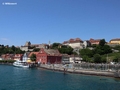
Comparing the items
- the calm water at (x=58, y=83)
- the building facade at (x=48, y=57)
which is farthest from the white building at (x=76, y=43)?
the calm water at (x=58, y=83)

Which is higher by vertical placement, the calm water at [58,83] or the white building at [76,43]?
the white building at [76,43]

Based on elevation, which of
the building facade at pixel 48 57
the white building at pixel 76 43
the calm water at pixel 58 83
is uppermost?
the white building at pixel 76 43

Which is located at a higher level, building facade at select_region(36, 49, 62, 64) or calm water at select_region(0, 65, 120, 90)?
building facade at select_region(36, 49, 62, 64)

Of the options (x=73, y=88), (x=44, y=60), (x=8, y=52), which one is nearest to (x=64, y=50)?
(x=44, y=60)

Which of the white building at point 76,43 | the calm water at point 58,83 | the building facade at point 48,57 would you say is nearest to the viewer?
the calm water at point 58,83

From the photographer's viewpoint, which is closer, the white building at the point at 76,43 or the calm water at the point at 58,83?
the calm water at the point at 58,83

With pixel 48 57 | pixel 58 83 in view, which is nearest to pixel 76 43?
pixel 48 57

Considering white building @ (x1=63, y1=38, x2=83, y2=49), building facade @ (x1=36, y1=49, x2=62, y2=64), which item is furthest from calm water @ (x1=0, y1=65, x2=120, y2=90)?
white building @ (x1=63, y1=38, x2=83, y2=49)

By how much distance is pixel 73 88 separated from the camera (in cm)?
3369

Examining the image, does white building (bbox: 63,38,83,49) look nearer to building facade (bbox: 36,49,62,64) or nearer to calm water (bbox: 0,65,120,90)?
building facade (bbox: 36,49,62,64)

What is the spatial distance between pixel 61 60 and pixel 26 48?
78538mm

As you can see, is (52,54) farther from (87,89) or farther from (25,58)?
(87,89)

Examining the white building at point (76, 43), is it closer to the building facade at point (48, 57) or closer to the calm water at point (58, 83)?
the building facade at point (48, 57)

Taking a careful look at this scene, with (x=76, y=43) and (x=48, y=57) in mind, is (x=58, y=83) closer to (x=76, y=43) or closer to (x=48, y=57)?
(x=48, y=57)
